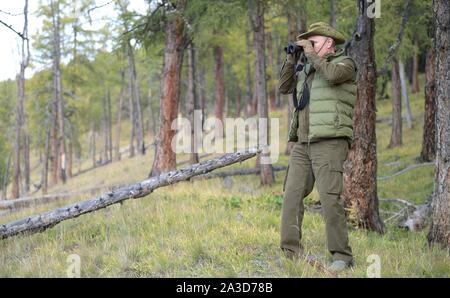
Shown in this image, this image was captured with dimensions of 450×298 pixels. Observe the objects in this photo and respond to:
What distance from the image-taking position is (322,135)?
4.33 metres

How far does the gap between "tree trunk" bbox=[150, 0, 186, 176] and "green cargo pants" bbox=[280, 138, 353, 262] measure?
753 centimetres

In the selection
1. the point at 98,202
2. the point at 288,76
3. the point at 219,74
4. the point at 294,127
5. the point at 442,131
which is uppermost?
the point at 219,74

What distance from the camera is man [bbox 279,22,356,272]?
14.2 feet

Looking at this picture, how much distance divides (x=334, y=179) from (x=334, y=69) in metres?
1.08

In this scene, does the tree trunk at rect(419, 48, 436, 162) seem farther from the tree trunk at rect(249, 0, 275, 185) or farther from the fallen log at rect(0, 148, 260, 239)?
the fallen log at rect(0, 148, 260, 239)

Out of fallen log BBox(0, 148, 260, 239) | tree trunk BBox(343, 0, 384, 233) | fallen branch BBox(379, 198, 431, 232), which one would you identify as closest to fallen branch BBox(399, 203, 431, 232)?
fallen branch BBox(379, 198, 431, 232)

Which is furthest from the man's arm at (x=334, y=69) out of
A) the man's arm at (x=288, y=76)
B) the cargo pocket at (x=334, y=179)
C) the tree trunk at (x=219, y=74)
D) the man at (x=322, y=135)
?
the tree trunk at (x=219, y=74)

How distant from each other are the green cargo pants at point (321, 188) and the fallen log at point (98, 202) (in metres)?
1.82

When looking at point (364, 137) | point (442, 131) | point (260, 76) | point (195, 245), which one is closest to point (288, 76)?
point (442, 131)

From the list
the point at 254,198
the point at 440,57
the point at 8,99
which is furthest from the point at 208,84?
the point at 440,57

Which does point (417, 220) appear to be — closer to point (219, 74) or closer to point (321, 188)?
point (321, 188)

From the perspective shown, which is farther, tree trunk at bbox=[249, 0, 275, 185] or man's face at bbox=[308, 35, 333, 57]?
tree trunk at bbox=[249, 0, 275, 185]

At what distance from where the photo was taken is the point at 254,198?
26.1 feet
